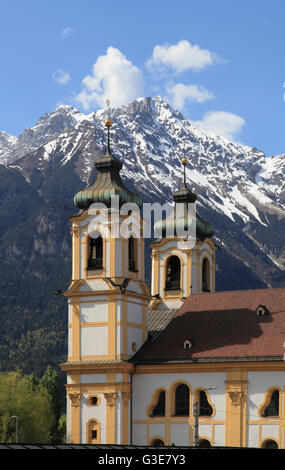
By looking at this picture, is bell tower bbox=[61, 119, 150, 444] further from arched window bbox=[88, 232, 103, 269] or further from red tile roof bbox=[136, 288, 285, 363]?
red tile roof bbox=[136, 288, 285, 363]

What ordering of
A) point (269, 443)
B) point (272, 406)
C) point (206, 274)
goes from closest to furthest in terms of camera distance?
point (269, 443) → point (272, 406) → point (206, 274)

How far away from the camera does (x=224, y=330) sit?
6231 centimetres

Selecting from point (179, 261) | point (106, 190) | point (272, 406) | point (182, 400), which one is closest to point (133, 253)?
point (106, 190)

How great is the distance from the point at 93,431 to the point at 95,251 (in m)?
11.4

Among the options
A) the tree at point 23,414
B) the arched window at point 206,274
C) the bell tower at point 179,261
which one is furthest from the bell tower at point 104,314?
the tree at point 23,414

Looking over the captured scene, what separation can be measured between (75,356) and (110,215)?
30.3ft

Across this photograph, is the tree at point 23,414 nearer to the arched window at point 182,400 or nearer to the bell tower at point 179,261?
the bell tower at point 179,261

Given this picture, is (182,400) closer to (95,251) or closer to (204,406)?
(204,406)

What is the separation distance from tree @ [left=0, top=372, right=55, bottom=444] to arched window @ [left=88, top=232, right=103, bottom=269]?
65.2ft

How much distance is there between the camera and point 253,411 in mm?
58688

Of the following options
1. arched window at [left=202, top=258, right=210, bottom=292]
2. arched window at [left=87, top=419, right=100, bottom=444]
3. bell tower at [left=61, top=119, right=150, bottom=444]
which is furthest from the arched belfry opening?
arched window at [left=87, top=419, right=100, bottom=444]

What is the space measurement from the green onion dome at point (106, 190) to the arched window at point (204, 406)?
43.2 ft

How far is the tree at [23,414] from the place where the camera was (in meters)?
78.6
